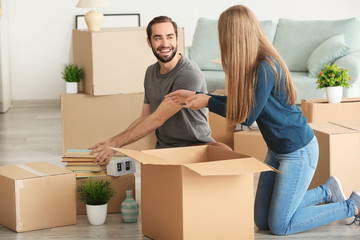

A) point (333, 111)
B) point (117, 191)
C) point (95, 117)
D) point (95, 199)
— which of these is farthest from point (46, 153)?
point (333, 111)

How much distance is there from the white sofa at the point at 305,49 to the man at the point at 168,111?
7.42 ft

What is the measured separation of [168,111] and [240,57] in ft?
2.18

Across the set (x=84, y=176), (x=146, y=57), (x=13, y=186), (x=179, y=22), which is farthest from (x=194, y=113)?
(x=179, y=22)

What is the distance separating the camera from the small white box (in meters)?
3.18

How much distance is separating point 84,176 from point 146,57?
1494mm

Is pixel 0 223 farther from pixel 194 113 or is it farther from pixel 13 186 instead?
pixel 194 113

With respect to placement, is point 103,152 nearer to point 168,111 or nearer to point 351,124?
point 168,111

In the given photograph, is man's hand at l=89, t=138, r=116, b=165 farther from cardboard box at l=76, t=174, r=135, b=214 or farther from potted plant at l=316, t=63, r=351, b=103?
potted plant at l=316, t=63, r=351, b=103

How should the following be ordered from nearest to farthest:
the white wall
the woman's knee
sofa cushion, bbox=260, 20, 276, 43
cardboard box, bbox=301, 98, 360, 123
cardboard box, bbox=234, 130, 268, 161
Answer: the woman's knee, cardboard box, bbox=301, 98, 360, 123, cardboard box, bbox=234, 130, 268, 161, sofa cushion, bbox=260, 20, 276, 43, the white wall

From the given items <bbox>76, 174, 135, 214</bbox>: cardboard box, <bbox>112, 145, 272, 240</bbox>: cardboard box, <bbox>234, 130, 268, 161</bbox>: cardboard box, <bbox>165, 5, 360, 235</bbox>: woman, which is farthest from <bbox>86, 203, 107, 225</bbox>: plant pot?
<bbox>234, 130, 268, 161</bbox>: cardboard box

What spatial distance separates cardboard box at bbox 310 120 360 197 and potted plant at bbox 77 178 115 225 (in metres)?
1.08

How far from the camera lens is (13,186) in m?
2.91

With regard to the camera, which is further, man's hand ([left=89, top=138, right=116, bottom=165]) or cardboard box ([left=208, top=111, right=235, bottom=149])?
cardboard box ([left=208, top=111, right=235, bottom=149])

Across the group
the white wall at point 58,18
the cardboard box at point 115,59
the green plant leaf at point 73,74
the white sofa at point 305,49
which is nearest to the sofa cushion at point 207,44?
the white sofa at point 305,49
